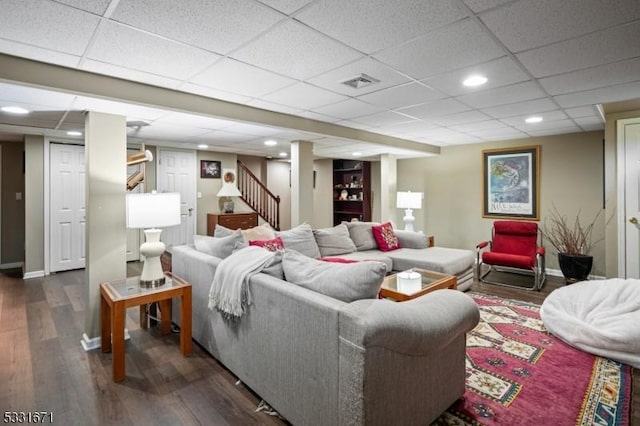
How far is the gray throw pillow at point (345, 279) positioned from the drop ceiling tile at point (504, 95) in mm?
2291

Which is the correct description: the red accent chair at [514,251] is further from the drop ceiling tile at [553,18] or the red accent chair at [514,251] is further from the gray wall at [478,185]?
the drop ceiling tile at [553,18]

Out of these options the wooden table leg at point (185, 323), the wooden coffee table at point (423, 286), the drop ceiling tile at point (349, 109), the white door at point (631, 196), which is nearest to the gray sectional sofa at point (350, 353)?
the wooden table leg at point (185, 323)

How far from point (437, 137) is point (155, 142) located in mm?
4737

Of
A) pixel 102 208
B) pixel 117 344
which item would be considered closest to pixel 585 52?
pixel 117 344

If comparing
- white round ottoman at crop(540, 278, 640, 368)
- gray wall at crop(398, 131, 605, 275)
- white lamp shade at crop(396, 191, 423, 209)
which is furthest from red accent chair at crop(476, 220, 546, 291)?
white lamp shade at crop(396, 191, 423, 209)

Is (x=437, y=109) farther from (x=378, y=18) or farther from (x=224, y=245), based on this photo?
(x=224, y=245)

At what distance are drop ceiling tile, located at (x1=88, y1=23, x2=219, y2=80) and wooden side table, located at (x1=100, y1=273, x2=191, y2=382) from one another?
1670 mm

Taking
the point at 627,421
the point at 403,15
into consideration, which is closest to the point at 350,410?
the point at 627,421

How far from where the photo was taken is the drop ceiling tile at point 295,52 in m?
1.95

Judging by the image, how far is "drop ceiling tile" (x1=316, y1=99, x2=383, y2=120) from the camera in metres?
3.44

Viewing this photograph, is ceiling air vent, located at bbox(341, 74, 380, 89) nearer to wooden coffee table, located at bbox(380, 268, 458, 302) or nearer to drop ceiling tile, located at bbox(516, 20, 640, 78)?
drop ceiling tile, located at bbox(516, 20, 640, 78)

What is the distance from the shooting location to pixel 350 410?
142 cm

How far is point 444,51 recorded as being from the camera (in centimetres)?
218

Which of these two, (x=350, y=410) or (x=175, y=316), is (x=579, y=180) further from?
(x=175, y=316)
